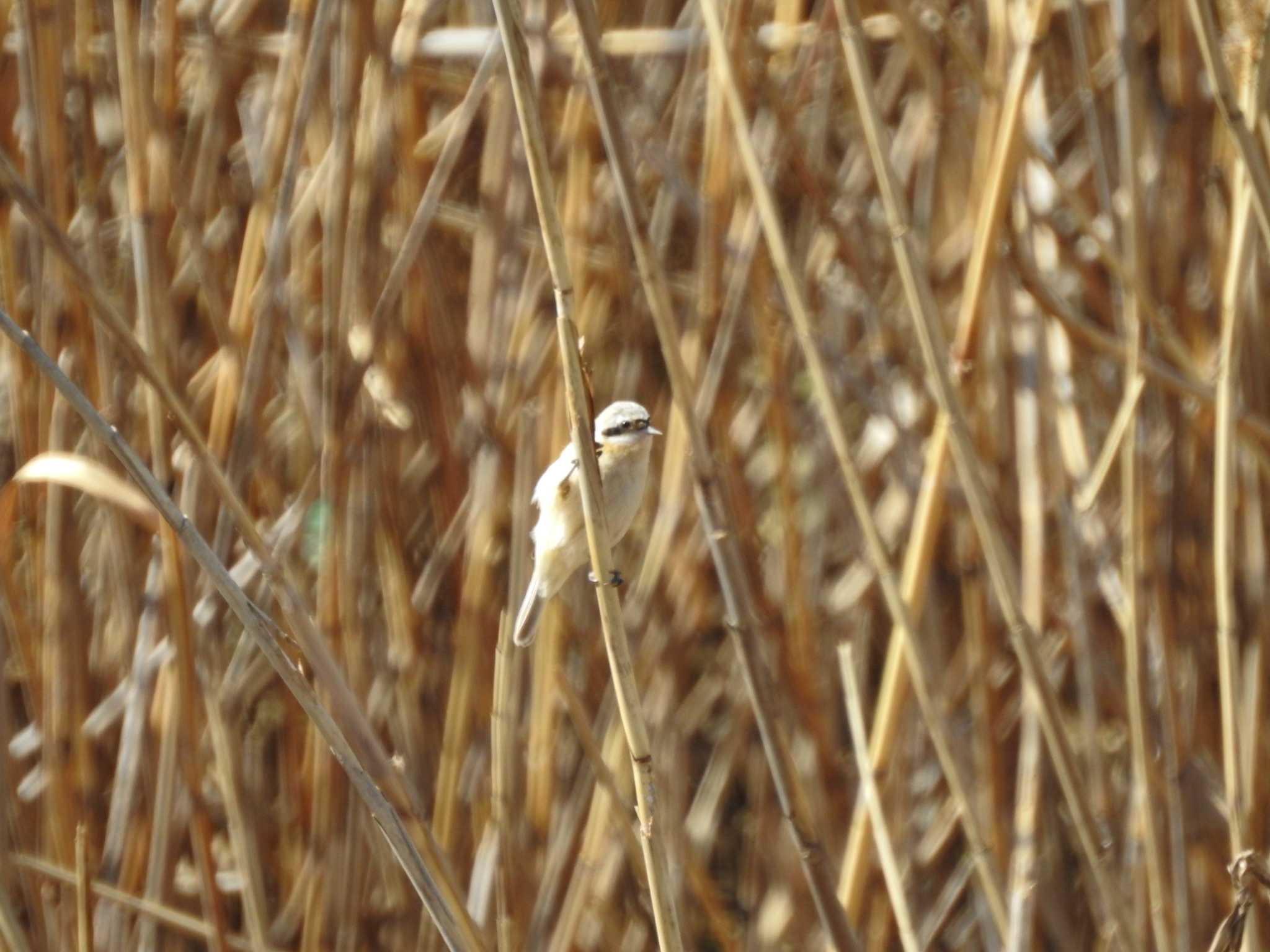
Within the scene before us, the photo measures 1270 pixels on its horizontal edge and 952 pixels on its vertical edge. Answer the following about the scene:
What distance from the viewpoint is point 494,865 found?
199 centimetres

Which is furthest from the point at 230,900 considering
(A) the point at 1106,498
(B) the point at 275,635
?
(A) the point at 1106,498

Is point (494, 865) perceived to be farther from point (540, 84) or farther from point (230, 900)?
point (540, 84)

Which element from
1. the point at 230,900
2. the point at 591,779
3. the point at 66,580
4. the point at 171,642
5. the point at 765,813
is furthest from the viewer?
the point at 230,900

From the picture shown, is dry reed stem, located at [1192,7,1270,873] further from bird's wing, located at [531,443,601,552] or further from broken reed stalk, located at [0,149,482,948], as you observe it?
broken reed stalk, located at [0,149,482,948]

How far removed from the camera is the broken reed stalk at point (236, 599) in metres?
1.15

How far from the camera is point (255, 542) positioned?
1292 millimetres

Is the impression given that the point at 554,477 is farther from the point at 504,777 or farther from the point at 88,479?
the point at 88,479

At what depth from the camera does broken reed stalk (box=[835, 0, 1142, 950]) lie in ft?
4.69

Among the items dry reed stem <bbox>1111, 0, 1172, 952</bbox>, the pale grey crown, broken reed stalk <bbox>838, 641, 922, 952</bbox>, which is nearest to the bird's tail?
the pale grey crown

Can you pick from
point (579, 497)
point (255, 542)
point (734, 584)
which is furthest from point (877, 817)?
point (255, 542)

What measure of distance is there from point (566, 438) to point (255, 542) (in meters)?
0.86

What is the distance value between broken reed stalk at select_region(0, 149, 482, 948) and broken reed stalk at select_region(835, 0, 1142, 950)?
2.28 feet

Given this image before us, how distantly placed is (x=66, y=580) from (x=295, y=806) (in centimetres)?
59

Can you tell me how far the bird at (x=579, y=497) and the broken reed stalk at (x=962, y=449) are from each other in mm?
463
